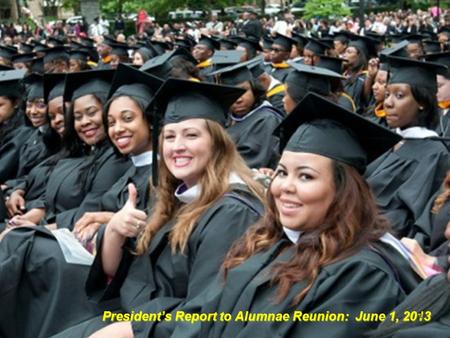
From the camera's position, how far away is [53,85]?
648cm

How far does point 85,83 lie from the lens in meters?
5.58

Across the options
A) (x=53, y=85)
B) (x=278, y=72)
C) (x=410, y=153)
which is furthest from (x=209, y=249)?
(x=278, y=72)

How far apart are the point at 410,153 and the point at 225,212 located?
2.30 m

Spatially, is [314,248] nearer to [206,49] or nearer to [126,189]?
[126,189]

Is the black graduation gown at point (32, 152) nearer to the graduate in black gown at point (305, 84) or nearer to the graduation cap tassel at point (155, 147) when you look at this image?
the graduate in black gown at point (305, 84)

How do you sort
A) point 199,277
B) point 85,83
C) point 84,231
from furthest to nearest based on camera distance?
point 85,83, point 84,231, point 199,277

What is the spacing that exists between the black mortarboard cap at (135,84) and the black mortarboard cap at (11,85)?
2.87 metres

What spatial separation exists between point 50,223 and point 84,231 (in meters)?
1.29

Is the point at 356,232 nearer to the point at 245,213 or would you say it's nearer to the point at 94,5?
the point at 245,213

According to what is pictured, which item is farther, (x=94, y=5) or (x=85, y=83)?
(x=94, y=5)

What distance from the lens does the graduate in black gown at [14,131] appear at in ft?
24.3

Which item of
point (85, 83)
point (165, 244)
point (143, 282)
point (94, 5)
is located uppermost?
point (85, 83)

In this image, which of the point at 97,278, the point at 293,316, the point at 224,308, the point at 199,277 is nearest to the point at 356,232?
the point at 293,316

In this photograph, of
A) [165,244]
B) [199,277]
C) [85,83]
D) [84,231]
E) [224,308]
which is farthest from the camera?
[85,83]
